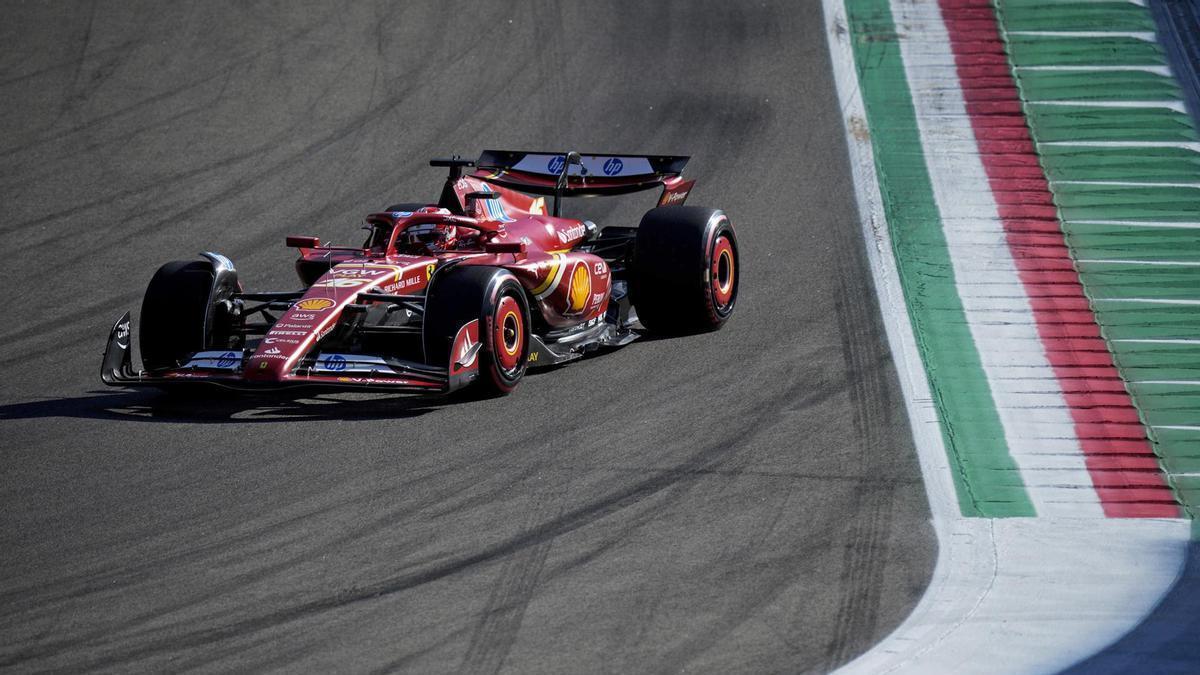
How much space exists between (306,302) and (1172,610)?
18.8ft

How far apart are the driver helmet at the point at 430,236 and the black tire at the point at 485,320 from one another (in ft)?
3.21

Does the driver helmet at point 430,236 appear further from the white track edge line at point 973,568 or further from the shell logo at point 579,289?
the white track edge line at point 973,568

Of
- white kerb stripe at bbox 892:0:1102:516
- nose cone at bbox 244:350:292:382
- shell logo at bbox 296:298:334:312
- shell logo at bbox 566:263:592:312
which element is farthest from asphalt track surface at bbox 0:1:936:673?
white kerb stripe at bbox 892:0:1102:516

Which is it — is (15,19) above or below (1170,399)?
above

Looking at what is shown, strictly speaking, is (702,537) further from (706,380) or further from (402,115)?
(402,115)

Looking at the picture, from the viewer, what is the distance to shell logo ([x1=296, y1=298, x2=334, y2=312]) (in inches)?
385

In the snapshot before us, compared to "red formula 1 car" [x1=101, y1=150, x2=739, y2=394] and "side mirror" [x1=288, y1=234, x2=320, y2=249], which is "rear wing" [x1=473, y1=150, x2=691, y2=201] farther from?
"side mirror" [x1=288, y1=234, x2=320, y2=249]

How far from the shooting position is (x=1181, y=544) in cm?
779

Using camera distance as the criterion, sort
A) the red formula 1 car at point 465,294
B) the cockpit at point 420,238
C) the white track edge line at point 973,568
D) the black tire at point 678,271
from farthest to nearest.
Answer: the black tire at point 678,271
the cockpit at point 420,238
the red formula 1 car at point 465,294
the white track edge line at point 973,568

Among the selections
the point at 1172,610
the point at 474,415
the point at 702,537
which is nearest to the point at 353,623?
the point at 702,537

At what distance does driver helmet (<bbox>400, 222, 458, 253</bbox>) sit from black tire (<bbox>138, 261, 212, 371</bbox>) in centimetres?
148

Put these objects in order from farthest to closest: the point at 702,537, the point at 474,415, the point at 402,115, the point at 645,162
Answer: the point at 402,115 → the point at 645,162 → the point at 474,415 → the point at 702,537

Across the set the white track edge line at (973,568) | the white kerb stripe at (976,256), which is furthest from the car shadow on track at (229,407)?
the white kerb stripe at (976,256)

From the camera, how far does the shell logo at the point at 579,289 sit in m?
11.2
